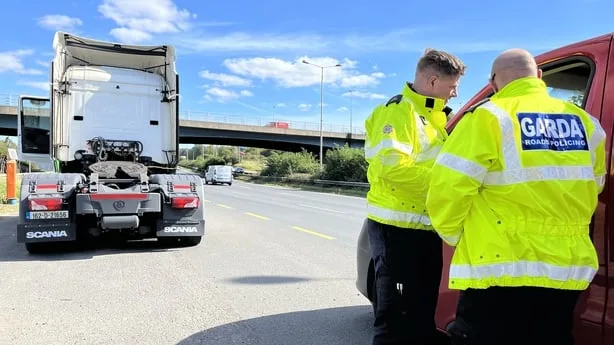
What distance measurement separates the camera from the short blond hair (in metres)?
2.65

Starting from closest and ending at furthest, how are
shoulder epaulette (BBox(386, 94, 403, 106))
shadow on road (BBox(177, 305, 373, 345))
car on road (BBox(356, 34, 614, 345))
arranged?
car on road (BBox(356, 34, 614, 345)), shoulder epaulette (BBox(386, 94, 403, 106)), shadow on road (BBox(177, 305, 373, 345))

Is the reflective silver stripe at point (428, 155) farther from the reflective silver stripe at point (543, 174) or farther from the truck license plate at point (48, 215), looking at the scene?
the truck license plate at point (48, 215)

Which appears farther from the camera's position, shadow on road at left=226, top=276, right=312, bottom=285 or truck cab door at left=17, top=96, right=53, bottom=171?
truck cab door at left=17, top=96, right=53, bottom=171

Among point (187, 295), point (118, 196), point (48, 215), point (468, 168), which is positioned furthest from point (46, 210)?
point (468, 168)

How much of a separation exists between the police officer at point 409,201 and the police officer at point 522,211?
0.65 metres

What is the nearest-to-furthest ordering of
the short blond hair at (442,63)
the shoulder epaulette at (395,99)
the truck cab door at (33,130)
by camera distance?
the short blond hair at (442,63)
the shoulder epaulette at (395,99)
the truck cab door at (33,130)

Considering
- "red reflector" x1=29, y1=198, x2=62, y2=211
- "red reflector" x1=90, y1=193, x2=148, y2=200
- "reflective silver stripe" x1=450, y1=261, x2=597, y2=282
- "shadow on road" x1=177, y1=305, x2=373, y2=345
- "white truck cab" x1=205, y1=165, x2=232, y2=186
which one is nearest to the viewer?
"reflective silver stripe" x1=450, y1=261, x2=597, y2=282

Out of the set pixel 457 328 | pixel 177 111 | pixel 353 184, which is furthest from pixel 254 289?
pixel 353 184

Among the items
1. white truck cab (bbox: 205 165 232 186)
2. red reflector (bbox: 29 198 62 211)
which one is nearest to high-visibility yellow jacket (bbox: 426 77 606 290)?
red reflector (bbox: 29 198 62 211)

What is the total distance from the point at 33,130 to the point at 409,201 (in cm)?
883

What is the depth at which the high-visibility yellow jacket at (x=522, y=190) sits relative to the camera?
6.12 feet

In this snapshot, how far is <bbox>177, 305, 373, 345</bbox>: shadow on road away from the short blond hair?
2307mm

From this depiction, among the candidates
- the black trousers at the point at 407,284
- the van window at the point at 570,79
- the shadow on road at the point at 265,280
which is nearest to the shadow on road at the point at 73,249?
the shadow on road at the point at 265,280

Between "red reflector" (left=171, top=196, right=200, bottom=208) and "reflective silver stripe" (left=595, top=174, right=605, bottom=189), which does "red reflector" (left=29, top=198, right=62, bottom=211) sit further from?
"reflective silver stripe" (left=595, top=174, right=605, bottom=189)
